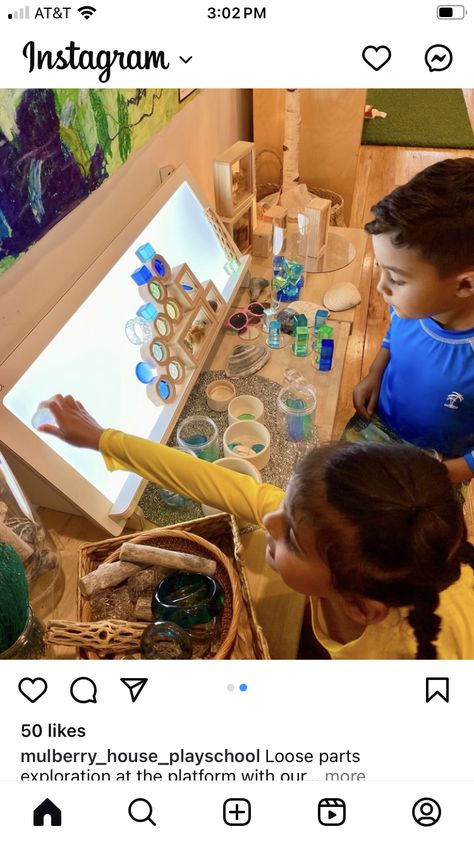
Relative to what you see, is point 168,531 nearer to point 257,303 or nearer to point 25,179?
point 25,179

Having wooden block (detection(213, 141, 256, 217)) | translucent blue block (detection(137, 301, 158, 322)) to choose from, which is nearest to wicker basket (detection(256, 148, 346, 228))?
wooden block (detection(213, 141, 256, 217))

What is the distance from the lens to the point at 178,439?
111 centimetres

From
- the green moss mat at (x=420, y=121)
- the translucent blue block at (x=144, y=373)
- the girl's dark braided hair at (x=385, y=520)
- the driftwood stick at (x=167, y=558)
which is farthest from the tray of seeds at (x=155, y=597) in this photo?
the green moss mat at (x=420, y=121)

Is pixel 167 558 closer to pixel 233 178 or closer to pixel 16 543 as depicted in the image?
pixel 16 543

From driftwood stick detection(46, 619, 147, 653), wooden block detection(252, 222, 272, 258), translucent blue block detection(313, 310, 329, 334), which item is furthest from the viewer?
wooden block detection(252, 222, 272, 258)

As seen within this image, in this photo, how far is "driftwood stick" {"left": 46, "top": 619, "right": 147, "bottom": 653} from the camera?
768 mm

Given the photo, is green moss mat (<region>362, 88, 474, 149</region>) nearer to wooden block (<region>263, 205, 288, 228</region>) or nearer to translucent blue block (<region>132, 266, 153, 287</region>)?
wooden block (<region>263, 205, 288, 228</region>)

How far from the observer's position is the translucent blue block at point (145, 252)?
1.17 meters

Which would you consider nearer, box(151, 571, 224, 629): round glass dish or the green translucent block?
box(151, 571, 224, 629): round glass dish

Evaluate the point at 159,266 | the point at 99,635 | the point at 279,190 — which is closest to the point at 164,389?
the point at 159,266
